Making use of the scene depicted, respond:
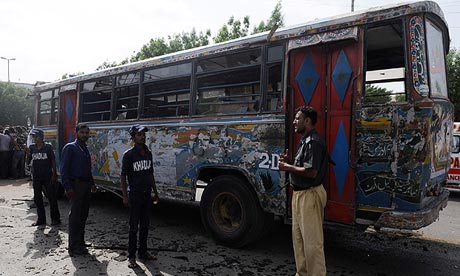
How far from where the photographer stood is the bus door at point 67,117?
8.48 m

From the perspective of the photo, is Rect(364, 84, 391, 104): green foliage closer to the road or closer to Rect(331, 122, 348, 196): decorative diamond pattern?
Rect(331, 122, 348, 196): decorative diamond pattern

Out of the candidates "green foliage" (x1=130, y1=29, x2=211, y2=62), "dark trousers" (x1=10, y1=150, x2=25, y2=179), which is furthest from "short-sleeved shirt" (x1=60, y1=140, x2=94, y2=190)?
"green foliage" (x1=130, y1=29, x2=211, y2=62)

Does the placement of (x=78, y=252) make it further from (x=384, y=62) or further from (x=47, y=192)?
(x=384, y=62)

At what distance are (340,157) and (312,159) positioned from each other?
→ 2.82 ft

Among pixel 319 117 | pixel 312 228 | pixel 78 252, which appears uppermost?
pixel 319 117

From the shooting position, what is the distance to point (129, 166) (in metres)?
4.53

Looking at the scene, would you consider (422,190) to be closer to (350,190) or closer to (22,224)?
(350,190)

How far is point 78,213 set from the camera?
516 cm

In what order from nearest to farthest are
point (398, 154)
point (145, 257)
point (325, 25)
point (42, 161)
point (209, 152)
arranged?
point (398, 154) → point (325, 25) → point (145, 257) → point (209, 152) → point (42, 161)

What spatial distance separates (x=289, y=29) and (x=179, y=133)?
2.48 m

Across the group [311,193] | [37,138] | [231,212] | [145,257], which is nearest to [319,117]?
[311,193]

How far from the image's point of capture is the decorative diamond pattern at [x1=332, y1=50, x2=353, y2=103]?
420cm

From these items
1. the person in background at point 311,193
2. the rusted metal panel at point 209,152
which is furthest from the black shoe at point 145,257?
the person in background at point 311,193

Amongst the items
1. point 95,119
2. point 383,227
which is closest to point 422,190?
point 383,227
